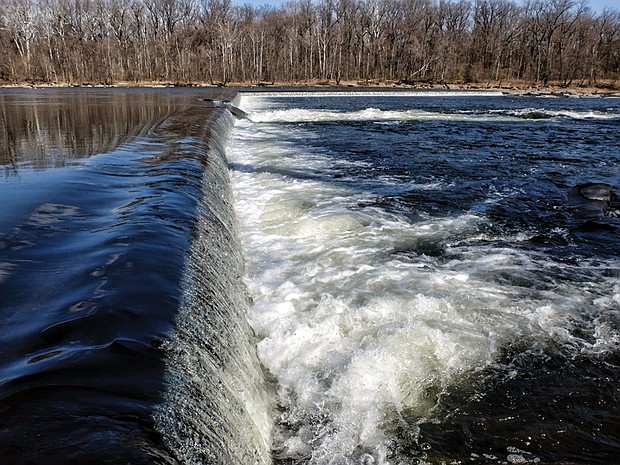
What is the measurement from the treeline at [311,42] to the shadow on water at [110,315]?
197 ft

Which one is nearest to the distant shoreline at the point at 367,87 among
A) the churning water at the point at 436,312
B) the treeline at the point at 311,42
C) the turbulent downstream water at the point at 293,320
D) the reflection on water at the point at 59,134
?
the treeline at the point at 311,42

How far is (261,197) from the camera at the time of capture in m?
8.70

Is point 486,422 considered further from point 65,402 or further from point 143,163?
point 143,163

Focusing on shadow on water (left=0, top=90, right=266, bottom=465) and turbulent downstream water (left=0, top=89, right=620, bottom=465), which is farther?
turbulent downstream water (left=0, top=89, right=620, bottom=465)

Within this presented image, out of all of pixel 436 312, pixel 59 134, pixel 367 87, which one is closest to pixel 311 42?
pixel 367 87

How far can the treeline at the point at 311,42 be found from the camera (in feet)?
209

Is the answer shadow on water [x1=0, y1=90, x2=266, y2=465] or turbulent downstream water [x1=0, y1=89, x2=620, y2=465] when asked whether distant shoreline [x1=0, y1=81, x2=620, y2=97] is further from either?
shadow on water [x1=0, y1=90, x2=266, y2=465]

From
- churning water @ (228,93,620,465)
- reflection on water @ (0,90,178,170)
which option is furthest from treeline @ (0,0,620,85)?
churning water @ (228,93,620,465)

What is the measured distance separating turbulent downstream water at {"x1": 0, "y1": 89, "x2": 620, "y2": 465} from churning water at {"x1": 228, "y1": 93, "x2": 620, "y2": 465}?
2 cm

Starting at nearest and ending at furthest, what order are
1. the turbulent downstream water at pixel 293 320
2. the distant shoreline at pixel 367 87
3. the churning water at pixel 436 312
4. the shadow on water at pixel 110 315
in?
the shadow on water at pixel 110 315 → the turbulent downstream water at pixel 293 320 → the churning water at pixel 436 312 → the distant shoreline at pixel 367 87

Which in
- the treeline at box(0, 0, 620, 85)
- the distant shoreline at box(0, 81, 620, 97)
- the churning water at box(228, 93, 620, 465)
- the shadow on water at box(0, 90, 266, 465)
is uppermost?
the treeline at box(0, 0, 620, 85)

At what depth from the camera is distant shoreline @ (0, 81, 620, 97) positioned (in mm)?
52031

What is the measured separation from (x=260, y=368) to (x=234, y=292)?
91 cm

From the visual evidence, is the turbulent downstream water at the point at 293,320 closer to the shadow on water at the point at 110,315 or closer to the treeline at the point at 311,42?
the shadow on water at the point at 110,315
